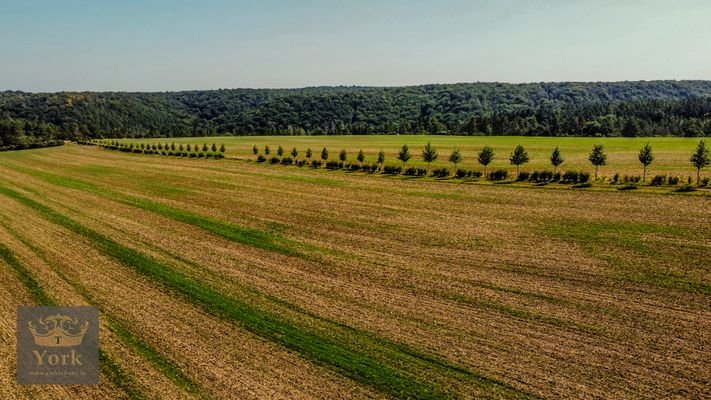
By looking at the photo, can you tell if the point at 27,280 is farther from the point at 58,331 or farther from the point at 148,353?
the point at 148,353

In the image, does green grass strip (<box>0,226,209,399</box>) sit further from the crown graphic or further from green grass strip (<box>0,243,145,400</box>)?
the crown graphic

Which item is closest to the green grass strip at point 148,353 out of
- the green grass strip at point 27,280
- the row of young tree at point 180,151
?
the green grass strip at point 27,280

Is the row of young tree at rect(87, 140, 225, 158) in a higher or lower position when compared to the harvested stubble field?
higher

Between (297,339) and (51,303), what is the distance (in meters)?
11.7

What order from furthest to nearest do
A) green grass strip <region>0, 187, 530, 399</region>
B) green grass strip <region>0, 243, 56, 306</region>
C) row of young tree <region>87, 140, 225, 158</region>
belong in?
row of young tree <region>87, 140, 225, 158</region> → green grass strip <region>0, 243, 56, 306</region> → green grass strip <region>0, 187, 530, 399</region>

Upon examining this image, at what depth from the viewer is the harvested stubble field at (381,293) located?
52.0 ft

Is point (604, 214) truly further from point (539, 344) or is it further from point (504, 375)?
point (504, 375)

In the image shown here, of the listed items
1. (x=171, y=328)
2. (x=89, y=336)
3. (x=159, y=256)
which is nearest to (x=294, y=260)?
(x=159, y=256)

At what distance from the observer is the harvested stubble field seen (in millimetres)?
15844

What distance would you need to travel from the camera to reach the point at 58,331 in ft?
63.6

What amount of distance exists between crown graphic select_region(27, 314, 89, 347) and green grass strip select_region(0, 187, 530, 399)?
4466 millimetres

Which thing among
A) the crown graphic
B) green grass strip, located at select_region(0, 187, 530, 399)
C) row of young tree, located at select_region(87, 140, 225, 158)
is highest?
row of young tree, located at select_region(87, 140, 225, 158)

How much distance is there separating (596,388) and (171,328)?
15.1 m

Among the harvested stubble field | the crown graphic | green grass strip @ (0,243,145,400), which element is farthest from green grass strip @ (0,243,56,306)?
the crown graphic
